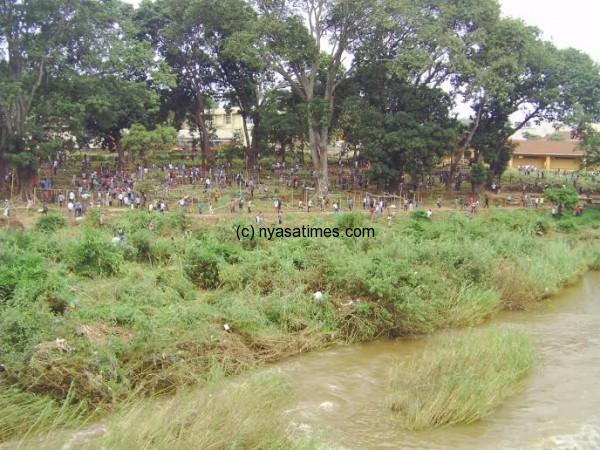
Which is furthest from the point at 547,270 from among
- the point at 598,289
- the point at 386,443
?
the point at 386,443

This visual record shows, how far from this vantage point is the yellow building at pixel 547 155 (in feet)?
160

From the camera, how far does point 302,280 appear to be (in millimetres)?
16203

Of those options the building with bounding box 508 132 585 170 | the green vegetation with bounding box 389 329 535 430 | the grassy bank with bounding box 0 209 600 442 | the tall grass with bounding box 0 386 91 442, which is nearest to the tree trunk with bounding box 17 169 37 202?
the grassy bank with bounding box 0 209 600 442

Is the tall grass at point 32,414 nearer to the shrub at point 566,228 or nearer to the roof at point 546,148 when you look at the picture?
the shrub at point 566,228

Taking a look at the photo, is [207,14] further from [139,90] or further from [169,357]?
[169,357]

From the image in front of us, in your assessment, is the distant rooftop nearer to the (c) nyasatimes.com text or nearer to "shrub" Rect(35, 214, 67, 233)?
the (c) nyasatimes.com text

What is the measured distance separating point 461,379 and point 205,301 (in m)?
7.17

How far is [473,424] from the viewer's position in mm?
10172

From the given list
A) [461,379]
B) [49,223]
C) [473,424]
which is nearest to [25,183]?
[49,223]

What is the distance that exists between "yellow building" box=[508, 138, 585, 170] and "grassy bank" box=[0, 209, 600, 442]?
2895cm

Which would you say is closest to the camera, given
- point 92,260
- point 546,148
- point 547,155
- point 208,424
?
point 208,424

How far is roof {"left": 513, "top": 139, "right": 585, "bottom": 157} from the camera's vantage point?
1924 inches

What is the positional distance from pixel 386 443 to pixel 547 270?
41.1 feet

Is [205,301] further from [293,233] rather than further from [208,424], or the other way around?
[293,233]
